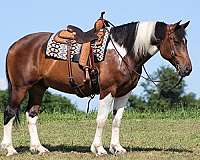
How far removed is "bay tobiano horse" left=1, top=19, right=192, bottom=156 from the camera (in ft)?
28.2

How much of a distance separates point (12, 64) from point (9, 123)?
3.58 ft

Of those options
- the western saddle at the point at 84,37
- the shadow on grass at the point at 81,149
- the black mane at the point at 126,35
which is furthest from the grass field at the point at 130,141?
the black mane at the point at 126,35

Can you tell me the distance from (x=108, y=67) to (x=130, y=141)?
3.33m

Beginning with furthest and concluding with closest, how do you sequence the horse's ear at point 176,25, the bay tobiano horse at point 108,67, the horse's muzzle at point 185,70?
1. the bay tobiano horse at point 108,67
2. the horse's ear at point 176,25
3. the horse's muzzle at point 185,70

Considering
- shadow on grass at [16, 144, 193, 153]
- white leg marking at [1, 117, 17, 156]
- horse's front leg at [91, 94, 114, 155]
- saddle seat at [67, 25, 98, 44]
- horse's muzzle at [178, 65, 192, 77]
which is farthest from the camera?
shadow on grass at [16, 144, 193, 153]

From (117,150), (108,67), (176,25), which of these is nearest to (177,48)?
(176,25)

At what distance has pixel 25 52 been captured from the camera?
31.3ft

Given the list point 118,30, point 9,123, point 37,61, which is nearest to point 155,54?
point 118,30

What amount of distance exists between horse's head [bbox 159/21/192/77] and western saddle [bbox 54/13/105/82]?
1.16 meters

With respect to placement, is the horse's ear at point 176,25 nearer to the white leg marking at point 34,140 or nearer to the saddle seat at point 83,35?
the saddle seat at point 83,35

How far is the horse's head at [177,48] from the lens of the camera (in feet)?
27.6

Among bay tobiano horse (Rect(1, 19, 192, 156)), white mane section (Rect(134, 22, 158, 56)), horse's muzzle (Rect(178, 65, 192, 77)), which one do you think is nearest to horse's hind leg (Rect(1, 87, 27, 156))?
bay tobiano horse (Rect(1, 19, 192, 156))

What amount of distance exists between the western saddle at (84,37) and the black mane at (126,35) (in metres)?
0.26

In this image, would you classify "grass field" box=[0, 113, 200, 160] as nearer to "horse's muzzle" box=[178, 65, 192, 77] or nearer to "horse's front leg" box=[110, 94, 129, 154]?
"horse's front leg" box=[110, 94, 129, 154]
